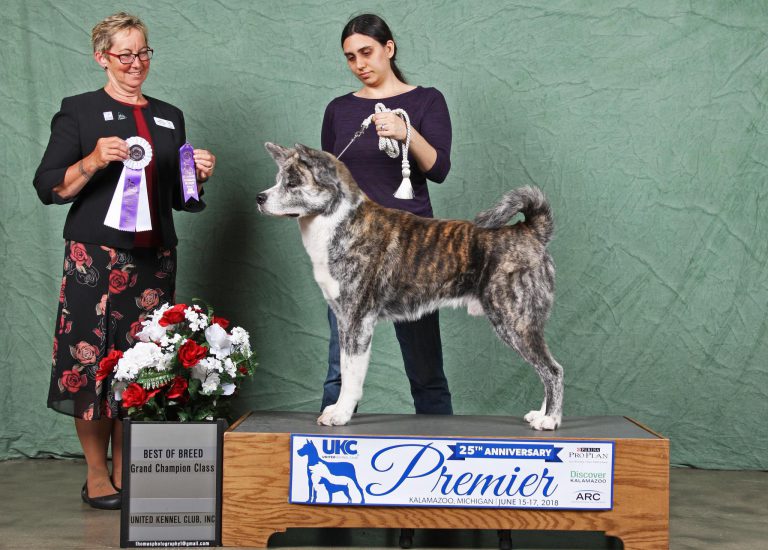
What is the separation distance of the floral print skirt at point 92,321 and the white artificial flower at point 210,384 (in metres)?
0.47

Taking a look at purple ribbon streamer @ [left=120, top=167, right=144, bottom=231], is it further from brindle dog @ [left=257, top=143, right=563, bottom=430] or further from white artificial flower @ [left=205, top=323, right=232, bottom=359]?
brindle dog @ [left=257, top=143, right=563, bottom=430]

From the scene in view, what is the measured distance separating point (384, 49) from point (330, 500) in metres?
1.49

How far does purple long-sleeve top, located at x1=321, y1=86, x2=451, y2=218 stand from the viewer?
294 centimetres

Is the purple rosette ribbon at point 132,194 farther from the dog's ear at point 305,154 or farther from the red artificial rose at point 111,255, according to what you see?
the dog's ear at point 305,154

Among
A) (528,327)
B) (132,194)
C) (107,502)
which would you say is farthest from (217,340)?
(528,327)

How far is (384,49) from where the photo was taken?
9.52 ft

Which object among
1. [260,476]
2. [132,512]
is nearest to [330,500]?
[260,476]

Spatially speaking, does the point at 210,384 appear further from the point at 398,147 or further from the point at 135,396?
the point at 398,147

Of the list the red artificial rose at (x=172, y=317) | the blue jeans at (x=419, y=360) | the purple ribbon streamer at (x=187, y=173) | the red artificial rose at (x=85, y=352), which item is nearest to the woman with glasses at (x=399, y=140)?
the blue jeans at (x=419, y=360)

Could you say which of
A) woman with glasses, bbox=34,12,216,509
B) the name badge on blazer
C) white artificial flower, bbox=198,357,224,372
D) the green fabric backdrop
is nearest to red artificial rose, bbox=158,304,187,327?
white artificial flower, bbox=198,357,224,372

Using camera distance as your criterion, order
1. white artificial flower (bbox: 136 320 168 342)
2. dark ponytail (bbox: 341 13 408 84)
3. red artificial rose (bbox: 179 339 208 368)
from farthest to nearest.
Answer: dark ponytail (bbox: 341 13 408 84) → white artificial flower (bbox: 136 320 168 342) → red artificial rose (bbox: 179 339 208 368)

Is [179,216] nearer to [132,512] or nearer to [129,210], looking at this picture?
[129,210]

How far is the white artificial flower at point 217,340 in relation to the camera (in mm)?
2709

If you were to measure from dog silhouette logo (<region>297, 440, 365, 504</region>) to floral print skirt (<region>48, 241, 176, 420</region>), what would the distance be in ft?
2.91
